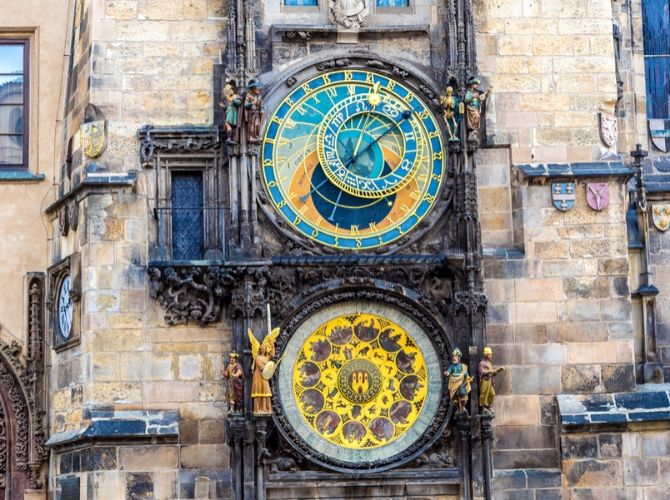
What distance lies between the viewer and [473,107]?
19984 mm

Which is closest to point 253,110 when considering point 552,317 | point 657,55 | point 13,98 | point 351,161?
point 351,161

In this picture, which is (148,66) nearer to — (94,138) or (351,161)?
(94,138)

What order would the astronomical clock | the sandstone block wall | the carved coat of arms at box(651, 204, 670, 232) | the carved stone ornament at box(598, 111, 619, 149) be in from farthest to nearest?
1. the carved coat of arms at box(651, 204, 670, 232)
2. the carved stone ornament at box(598, 111, 619, 149)
3. the sandstone block wall
4. the astronomical clock

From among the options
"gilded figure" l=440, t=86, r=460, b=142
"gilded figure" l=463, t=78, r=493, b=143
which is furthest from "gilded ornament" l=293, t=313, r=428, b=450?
"gilded figure" l=463, t=78, r=493, b=143

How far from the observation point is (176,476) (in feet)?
63.6

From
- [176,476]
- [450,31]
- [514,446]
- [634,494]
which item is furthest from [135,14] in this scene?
[634,494]

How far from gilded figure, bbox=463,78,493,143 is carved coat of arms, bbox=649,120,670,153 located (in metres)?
3.01

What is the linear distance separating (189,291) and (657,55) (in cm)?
691

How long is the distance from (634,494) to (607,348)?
1.63 meters

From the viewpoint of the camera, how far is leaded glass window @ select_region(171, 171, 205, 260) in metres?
20.0

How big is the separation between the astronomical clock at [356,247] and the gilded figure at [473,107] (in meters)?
0.40

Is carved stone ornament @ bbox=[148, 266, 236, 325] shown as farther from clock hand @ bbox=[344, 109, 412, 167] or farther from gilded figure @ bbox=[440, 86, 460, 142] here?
gilded figure @ bbox=[440, 86, 460, 142]

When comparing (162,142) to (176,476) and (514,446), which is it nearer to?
(176,476)

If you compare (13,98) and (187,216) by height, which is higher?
(13,98)
